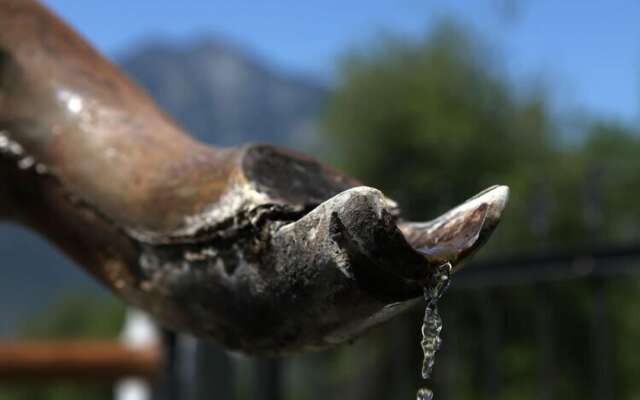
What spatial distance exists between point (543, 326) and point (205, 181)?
199cm

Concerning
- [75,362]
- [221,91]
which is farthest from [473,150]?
[221,91]

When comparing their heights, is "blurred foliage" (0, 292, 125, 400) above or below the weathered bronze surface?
above

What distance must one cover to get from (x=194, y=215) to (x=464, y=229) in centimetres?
18

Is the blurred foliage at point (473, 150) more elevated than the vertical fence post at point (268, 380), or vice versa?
the blurred foliage at point (473, 150)

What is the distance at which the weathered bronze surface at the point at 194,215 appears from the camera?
48 centimetres

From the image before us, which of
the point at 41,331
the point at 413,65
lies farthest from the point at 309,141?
Result: the point at 41,331

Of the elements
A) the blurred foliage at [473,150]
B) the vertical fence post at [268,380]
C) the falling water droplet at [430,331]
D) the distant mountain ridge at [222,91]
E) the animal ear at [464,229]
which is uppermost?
the distant mountain ridge at [222,91]

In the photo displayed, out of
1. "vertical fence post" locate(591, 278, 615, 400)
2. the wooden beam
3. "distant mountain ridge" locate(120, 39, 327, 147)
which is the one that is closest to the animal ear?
"vertical fence post" locate(591, 278, 615, 400)

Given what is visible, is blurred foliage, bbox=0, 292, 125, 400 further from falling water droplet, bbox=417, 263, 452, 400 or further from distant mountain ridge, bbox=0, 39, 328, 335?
distant mountain ridge, bbox=0, 39, 328, 335

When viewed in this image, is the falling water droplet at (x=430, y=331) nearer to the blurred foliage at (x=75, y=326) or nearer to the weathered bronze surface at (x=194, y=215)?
the weathered bronze surface at (x=194, y=215)

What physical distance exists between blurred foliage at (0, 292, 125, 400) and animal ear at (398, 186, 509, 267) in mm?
26355

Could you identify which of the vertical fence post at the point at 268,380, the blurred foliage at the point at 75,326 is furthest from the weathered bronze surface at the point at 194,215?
the blurred foliage at the point at 75,326

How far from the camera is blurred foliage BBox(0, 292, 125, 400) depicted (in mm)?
28427

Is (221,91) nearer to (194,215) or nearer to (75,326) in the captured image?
(75,326)
